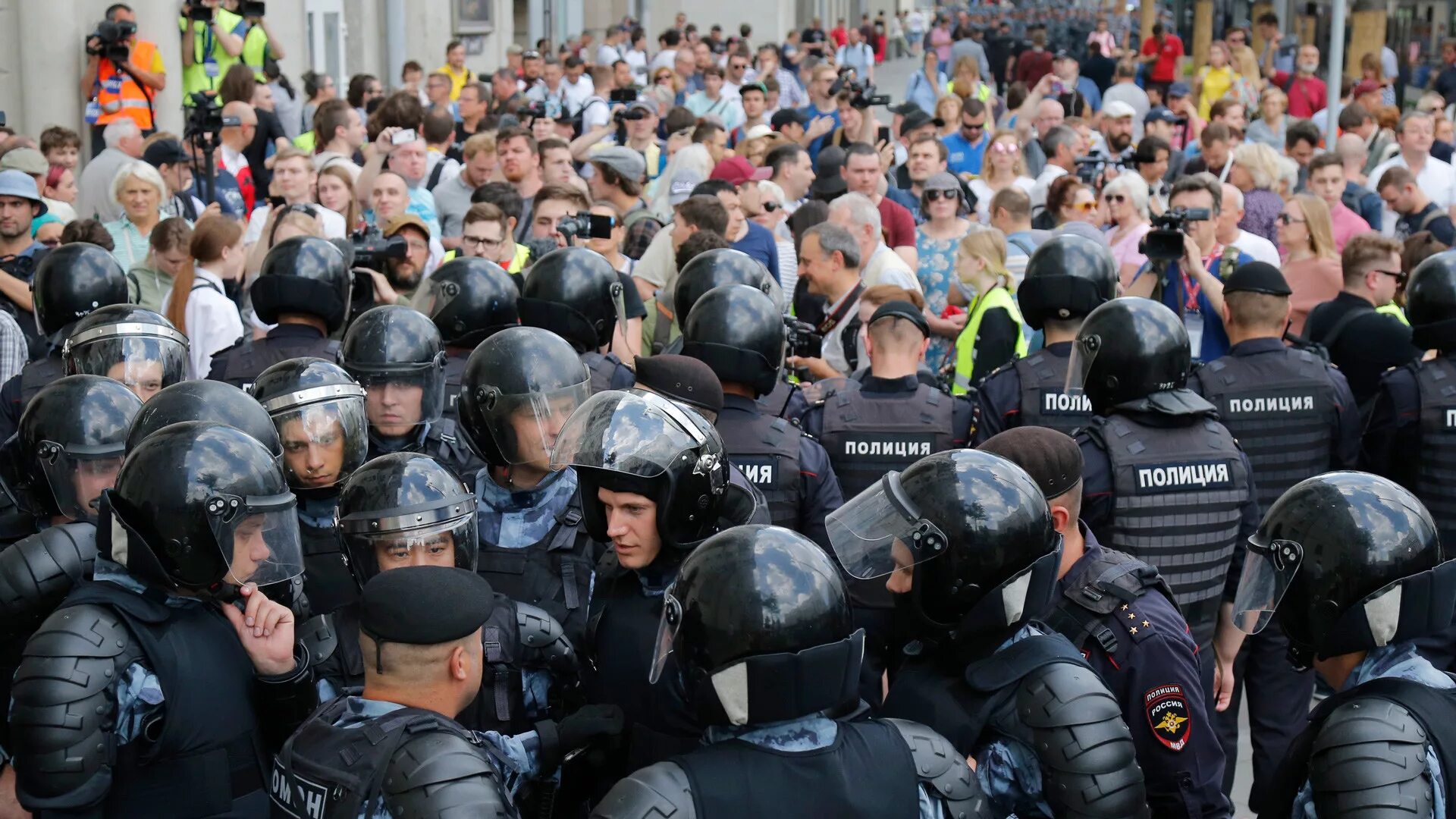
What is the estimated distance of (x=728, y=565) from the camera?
2600 mm

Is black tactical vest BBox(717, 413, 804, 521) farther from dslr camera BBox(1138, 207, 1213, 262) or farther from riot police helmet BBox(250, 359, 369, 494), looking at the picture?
dslr camera BBox(1138, 207, 1213, 262)

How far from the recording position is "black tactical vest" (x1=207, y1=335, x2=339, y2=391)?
17.3 ft

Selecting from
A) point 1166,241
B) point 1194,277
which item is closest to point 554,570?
point 1166,241

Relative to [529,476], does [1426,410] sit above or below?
below

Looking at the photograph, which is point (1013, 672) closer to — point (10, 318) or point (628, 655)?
point (628, 655)

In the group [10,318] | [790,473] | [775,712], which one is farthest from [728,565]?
[10,318]

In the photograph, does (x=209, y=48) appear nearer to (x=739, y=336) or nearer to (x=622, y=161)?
(x=622, y=161)

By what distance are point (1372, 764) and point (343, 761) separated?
5.61 ft

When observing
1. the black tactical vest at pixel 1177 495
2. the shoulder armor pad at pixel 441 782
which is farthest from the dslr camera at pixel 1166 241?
the shoulder armor pad at pixel 441 782

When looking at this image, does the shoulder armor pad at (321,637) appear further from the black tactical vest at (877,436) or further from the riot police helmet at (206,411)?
the black tactical vest at (877,436)

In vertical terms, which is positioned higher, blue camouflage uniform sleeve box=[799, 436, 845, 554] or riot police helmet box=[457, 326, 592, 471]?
riot police helmet box=[457, 326, 592, 471]

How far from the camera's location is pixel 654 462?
334 centimetres

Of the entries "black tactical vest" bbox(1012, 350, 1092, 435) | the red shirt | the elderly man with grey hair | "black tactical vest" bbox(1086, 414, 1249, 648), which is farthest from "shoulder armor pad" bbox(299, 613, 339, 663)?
the red shirt

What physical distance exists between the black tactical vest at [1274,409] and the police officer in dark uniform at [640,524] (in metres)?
2.51
